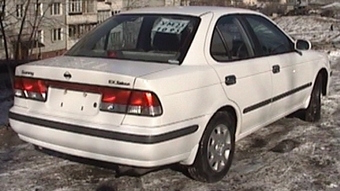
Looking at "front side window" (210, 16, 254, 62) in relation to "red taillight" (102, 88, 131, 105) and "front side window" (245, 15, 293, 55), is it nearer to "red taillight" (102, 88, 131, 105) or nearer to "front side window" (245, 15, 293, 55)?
"front side window" (245, 15, 293, 55)

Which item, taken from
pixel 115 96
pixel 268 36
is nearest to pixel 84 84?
pixel 115 96

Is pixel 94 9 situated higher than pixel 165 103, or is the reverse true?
pixel 165 103

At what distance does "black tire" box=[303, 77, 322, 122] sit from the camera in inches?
264

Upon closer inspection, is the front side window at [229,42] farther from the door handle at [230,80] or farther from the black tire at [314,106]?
the black tire at [314,106]

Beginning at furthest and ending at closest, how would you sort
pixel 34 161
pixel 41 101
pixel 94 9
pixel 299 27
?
pixel 94 9 < pixel 299 27 < pixel 34 161 < pixel 41 101

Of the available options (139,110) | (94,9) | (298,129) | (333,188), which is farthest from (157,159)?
(94,9)

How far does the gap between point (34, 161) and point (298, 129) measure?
323cm

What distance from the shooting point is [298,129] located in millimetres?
6512

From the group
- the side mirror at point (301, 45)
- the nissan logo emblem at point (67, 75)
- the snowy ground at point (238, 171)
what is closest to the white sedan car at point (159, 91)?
the nissan logo emblem at point (67, 75)

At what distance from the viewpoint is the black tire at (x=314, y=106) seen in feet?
22.0

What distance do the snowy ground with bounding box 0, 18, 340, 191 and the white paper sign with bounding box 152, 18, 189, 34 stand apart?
129 cm

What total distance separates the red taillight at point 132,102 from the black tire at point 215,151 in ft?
2.26

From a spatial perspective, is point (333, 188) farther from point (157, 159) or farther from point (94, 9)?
point (94, 9)

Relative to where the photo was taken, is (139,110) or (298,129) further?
(298,129)
